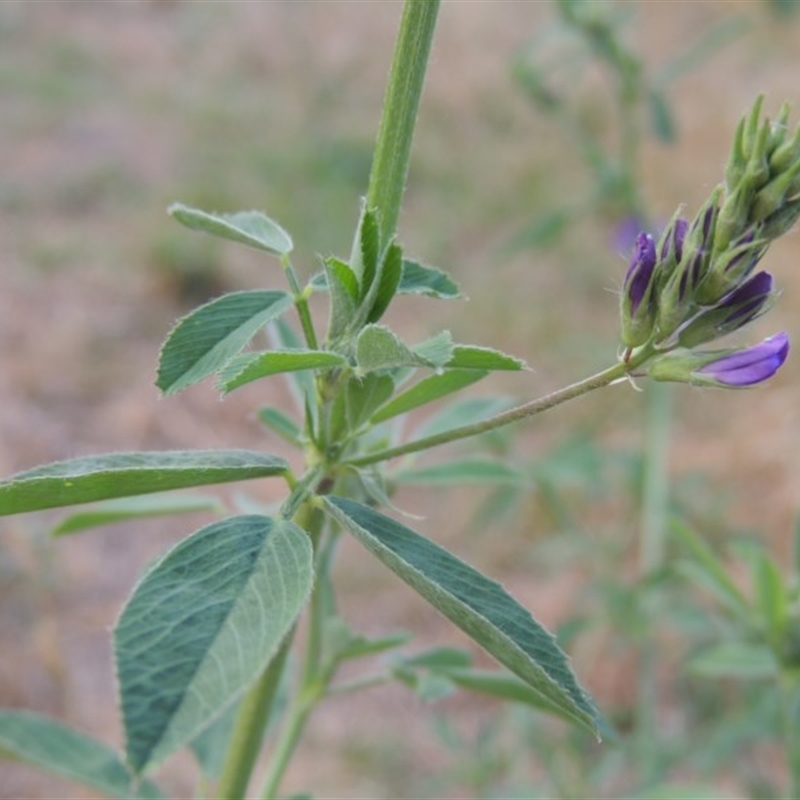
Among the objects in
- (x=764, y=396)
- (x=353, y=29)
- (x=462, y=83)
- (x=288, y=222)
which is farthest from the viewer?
(x=353, y=29)

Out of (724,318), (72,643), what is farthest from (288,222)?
(724,318)

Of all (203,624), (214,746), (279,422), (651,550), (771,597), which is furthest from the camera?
(651,550)

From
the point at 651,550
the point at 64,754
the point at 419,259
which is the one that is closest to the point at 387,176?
the point at 64,754

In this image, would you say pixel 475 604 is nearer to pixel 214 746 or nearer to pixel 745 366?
pixel 745 366

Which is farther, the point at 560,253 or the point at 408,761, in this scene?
the point at 560,253

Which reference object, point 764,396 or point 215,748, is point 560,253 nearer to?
point 764,396

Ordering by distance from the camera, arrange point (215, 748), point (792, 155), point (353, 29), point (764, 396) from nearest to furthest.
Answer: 1. point (792, 155)
2. point (215, 748)
3. point (764, 396)
4. point (353, 29)

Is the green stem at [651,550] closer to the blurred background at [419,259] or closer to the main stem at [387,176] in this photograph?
the blurred background at [419,259]
